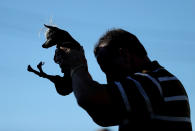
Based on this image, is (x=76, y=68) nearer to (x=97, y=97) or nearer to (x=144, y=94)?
(x=97, y=97)

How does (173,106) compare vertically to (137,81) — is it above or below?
below

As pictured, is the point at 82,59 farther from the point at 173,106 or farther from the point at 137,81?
the point at 173,106

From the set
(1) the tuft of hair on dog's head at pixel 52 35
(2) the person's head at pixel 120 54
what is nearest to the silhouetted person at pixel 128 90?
(2) the person's head at pixel 120 54

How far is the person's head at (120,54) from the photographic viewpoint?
3.22 meters

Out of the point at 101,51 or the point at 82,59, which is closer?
the point at 82,59

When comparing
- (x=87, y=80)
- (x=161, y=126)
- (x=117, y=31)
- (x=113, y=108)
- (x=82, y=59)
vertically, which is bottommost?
(x=161, y=126)

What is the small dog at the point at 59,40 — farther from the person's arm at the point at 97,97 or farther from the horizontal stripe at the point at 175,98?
the horizontal stripe at the point at 175,98

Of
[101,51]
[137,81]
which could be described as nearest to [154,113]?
[137,81]

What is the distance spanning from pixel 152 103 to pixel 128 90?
→ 0.23 m

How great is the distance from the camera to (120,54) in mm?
3234

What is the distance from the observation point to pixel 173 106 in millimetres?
2918

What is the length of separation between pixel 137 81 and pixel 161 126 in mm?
405

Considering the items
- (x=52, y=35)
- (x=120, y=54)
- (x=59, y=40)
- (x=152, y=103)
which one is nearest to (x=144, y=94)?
(x=152, y=103)

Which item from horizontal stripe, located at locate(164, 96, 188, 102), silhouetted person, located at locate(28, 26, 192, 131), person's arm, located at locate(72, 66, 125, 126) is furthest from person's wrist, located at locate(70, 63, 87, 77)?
horizontal stripe, located at locate(164, 96, 188, 102)
